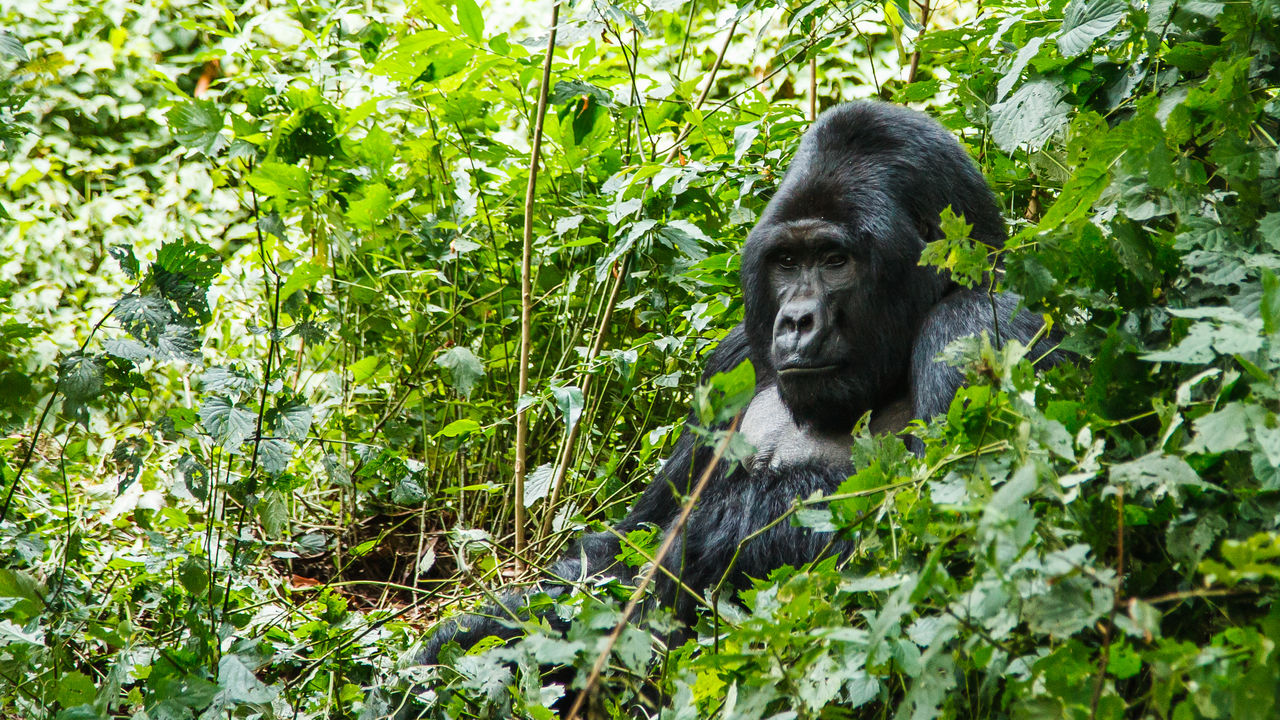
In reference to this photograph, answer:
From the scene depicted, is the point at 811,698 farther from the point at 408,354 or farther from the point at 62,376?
the point at 408,354

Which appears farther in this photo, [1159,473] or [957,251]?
[957,251]

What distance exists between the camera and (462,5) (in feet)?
10.3

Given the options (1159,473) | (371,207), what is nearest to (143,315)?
(371,207)

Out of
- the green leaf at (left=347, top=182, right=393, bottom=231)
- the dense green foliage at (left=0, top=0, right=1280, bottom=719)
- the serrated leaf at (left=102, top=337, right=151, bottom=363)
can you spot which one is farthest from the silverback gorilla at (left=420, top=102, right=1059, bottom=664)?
the green leaf at (left=347, top=182, right=393, bottom=231)

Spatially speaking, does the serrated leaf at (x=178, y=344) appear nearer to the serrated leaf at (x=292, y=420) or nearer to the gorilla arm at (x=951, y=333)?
the serrated leaf at (x=292, y=420)

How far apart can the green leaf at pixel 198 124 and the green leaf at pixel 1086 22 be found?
2004 millimetres

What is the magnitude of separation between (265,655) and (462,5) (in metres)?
1.88

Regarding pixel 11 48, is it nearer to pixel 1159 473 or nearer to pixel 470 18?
pixel 470 18

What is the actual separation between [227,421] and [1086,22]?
191 centimetres

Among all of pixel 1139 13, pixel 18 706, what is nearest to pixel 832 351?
pixel 1139 13

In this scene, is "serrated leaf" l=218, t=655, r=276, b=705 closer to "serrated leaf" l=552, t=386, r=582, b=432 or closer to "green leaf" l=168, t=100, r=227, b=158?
"serrated leaf" l=552, t=386, r=582, b=432

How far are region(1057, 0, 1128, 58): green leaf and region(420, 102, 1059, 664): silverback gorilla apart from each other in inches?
28.6

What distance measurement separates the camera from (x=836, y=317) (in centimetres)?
277

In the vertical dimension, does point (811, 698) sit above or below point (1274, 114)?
below
